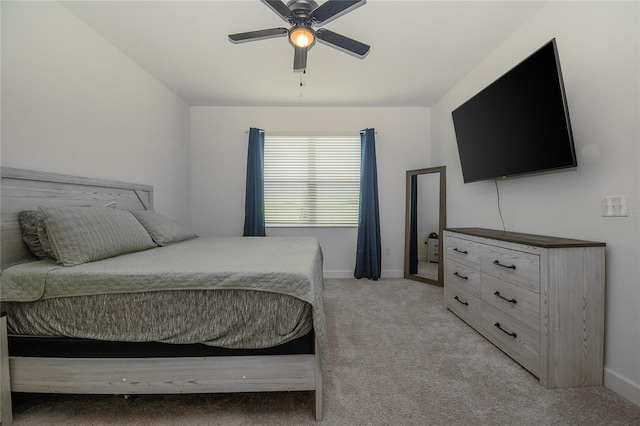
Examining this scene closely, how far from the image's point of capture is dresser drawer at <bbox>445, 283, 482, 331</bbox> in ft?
7.18

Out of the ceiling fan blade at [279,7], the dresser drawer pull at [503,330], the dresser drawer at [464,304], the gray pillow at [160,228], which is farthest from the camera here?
the gray pillow at [160,228]

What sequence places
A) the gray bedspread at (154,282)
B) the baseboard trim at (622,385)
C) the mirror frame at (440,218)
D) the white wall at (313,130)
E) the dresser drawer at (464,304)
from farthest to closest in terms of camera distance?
1. the white wall at (313,130)
2. the mirror frame at (440,218)
3. the dresser drawer at (464,304)
4. the baseboard trim at (622,385)
5. the gray bedspread at (154,282)

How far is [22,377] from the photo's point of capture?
1324mm

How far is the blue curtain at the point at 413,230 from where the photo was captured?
12.6 feet

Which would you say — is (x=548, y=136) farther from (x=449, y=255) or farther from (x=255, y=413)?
(x=255, y=413)

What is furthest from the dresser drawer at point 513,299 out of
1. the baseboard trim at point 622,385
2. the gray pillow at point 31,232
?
the gray pillow at point 31,232

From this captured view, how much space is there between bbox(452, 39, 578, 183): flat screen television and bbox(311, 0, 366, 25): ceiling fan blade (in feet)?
3.82

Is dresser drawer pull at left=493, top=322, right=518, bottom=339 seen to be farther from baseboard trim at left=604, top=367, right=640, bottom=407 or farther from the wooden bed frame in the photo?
the wooden bed frame

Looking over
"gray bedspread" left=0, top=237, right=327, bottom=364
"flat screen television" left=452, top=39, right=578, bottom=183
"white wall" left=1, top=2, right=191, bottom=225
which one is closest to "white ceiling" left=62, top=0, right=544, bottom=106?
"white wall" left=1, top=2, right=191, bottom=225

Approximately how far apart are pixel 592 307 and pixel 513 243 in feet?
1.62

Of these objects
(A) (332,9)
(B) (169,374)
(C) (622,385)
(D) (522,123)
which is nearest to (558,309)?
(C) (622,385)

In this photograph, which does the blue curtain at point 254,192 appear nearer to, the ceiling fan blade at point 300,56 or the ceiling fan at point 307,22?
the ceiling fan blade at point 300,56

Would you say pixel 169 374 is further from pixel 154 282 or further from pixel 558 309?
pixel 558 309

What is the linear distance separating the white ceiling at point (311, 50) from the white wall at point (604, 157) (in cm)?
42
